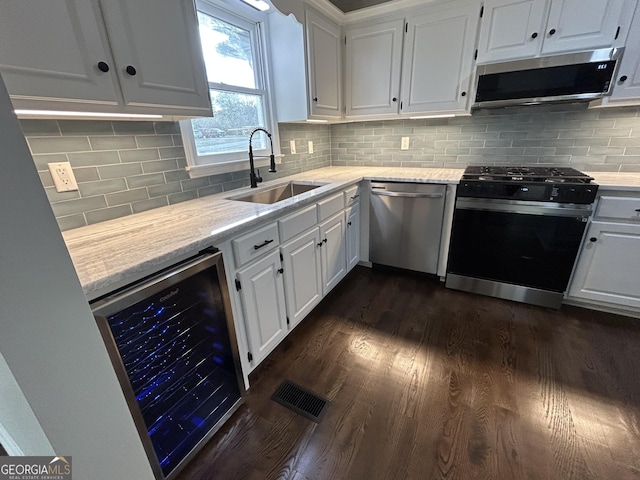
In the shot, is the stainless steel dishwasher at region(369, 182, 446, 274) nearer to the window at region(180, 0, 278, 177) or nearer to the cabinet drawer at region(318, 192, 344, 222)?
the cabinet drawer at region(318, 192, 344, 222)

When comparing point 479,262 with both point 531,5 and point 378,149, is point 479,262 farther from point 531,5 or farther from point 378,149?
point 531,5

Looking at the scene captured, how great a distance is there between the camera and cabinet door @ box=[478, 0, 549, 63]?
1.93 metres

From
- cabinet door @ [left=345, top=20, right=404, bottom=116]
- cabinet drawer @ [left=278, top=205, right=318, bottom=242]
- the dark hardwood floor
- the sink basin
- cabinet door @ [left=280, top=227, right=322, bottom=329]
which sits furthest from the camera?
cabinet door @ [left=345, top=20, right=404, bottom=116]

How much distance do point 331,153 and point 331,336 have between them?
217 cm

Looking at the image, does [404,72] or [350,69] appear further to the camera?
[350,69]

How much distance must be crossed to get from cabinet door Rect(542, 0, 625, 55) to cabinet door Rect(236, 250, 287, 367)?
2.40 metres

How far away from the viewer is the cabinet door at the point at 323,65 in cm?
221

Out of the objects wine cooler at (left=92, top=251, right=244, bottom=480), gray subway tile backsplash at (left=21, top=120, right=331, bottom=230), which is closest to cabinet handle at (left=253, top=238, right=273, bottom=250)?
wine cooler at (left=92, top=251, right=244, bottom=480)

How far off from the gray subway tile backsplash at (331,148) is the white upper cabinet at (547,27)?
471mm

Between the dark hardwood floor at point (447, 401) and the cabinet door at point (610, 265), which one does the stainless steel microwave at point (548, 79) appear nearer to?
the cabinet door at point (610, 265)

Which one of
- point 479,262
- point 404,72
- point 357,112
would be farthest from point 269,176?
point 479,262

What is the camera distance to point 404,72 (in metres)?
2.44

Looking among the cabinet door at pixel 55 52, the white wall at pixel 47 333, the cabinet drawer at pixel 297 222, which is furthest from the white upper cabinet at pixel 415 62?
the white wall at pixel 47 333

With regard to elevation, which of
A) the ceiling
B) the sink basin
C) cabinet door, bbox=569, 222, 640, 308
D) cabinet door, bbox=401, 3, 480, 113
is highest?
the ceiling
